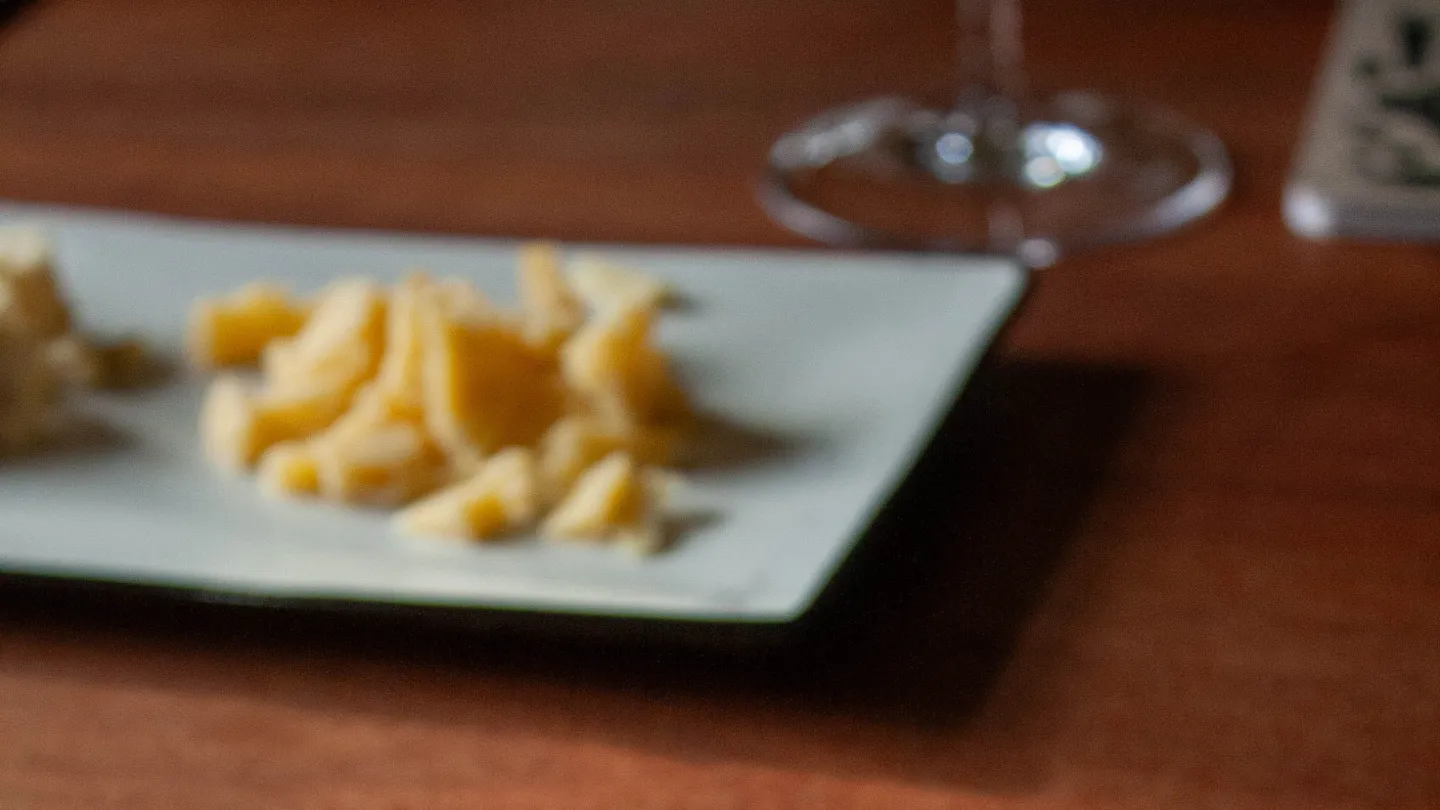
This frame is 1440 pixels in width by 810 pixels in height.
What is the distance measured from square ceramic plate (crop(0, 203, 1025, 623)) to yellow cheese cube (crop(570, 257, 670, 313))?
0.02 meters

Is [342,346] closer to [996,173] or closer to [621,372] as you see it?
[621,372]

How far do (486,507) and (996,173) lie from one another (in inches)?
15.1

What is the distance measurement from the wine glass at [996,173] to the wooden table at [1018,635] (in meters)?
0.02

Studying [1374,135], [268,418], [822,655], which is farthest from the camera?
[1374,135]

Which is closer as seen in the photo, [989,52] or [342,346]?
[342,346]

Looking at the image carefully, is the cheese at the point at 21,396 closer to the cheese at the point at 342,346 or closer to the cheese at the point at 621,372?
the cheese at the point at 342,346

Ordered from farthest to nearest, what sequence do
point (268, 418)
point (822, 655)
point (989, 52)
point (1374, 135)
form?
1. point (989, 52)
2. point (1374, 135)
3. point (268, 418)
4. point (822, 655)

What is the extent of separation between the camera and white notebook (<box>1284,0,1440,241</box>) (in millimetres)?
750

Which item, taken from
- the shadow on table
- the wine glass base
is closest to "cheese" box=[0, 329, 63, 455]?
the shadow on table

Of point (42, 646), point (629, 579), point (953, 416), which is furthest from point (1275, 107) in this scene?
point (42, 646)

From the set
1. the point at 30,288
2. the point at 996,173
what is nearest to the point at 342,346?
the point at 30,288

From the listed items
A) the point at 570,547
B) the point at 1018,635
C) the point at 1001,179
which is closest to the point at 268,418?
the point at 570,547

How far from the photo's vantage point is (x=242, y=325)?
0.70 metres

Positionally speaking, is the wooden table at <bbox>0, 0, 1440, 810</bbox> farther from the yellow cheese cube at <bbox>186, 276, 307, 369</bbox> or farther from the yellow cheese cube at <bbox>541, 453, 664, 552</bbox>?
the yellow cheese cube at <bbox>186, 276, 307, 369</bbox>
